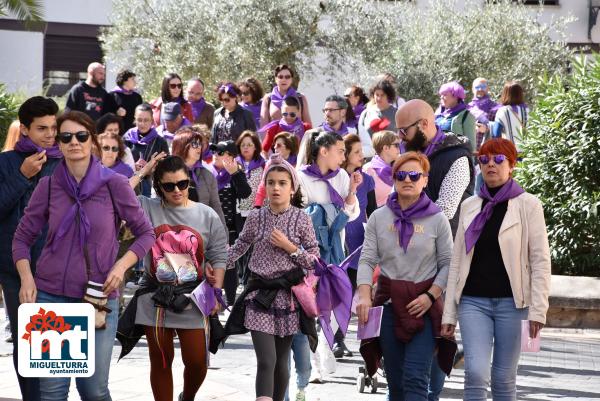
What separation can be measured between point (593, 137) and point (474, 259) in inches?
252

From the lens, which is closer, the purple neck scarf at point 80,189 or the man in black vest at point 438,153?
the purple neck scarf at point 80,189

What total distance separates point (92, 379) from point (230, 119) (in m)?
8.98

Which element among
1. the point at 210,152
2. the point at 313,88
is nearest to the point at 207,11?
the point at 313,88

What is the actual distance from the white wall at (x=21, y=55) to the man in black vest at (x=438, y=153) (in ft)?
81.5

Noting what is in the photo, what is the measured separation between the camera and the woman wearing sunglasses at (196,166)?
981 centimetres

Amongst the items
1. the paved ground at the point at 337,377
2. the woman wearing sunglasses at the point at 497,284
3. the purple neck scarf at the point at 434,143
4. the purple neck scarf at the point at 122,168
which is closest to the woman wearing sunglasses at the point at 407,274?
the woman wearing sunglasses at the point at 497,284

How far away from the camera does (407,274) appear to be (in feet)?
23.6

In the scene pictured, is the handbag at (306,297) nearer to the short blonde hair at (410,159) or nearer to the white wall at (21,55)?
the short blonde hair at (410,159)

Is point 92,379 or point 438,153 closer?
point 92,379

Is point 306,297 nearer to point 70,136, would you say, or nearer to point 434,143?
point 434,143

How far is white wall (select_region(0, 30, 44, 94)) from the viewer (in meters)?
32.0

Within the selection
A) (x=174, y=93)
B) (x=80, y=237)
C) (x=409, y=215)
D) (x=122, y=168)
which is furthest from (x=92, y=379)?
(x=174, y=93)

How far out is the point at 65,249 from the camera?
6.24 meters

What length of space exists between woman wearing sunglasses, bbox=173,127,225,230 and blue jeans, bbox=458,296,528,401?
3246mm
